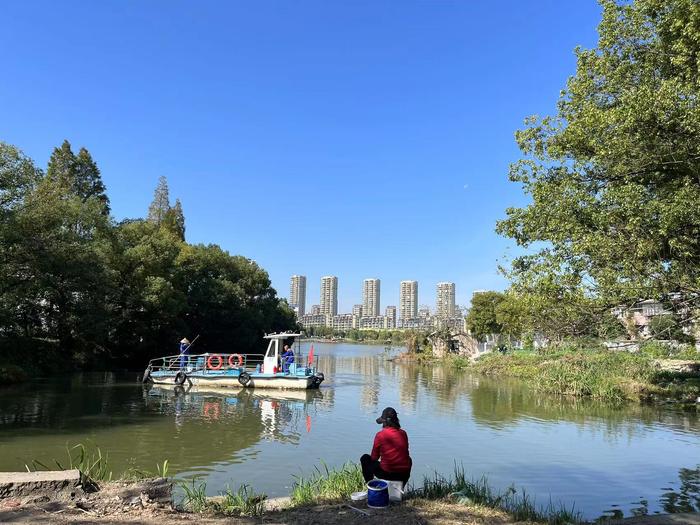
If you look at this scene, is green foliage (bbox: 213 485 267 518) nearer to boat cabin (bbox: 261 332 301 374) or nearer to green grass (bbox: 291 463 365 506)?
green grass (bbox: 291 463 365 506)

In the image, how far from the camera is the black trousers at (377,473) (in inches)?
282

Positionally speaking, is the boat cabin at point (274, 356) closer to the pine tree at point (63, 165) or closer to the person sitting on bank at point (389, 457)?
the person sitting on bank at point (389, 457)

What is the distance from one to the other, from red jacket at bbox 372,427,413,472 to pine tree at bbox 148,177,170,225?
5998 cm

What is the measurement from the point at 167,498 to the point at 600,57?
1347cm

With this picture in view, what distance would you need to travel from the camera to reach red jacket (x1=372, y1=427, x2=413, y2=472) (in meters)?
7.18

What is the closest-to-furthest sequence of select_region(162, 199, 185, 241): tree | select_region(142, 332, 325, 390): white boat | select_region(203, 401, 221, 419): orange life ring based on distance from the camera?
1. select_region(203, 401, 221, 419): orange life ring
2. select_region(142, 332, 325, 390): white boat
3. select_region(162, 199, 185, 241): tree

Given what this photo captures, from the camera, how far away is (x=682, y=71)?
1094 cm

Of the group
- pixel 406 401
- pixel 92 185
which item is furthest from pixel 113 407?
pixel 92 185

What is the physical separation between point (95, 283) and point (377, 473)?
2807 centimetres

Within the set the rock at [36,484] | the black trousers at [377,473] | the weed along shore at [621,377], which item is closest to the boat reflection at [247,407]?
the black trousers at [377,473]

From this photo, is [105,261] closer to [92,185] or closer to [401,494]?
[92,185]

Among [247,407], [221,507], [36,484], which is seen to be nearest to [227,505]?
[221,507]

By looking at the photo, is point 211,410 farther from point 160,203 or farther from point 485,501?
point 160,203

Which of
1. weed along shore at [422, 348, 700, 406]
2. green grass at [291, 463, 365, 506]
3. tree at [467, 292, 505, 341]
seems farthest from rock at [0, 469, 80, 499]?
tree at [467, 292, 505, 341]
